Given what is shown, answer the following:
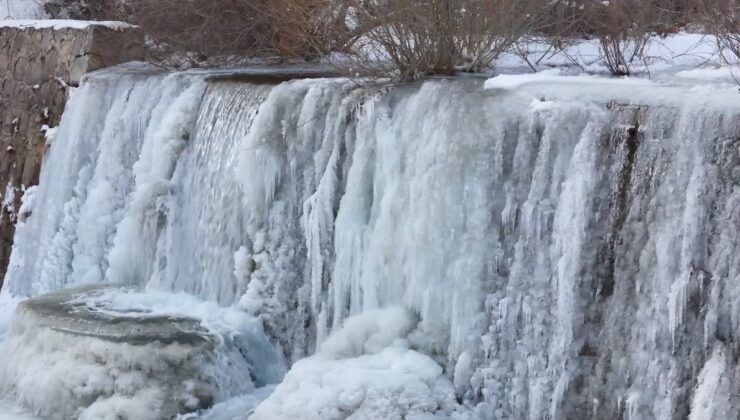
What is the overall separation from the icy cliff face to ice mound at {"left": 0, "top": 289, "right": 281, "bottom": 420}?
1.14ft

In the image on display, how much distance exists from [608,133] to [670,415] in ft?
4.44

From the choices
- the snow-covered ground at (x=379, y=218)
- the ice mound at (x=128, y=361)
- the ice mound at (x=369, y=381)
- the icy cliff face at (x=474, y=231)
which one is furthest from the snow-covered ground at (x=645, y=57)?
the ice mound at (x=128, y=361)

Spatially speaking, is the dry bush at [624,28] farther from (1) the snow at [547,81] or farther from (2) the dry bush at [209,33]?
(2) the dry bush at [209,33]

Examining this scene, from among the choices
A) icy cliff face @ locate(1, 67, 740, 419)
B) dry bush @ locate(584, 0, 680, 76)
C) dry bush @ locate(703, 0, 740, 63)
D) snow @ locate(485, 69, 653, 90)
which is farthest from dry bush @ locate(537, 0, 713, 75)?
icy cliff face @ locate(1, 67, 740, 419)

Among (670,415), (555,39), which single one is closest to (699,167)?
(670,415)

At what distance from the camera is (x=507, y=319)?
5.44 meters

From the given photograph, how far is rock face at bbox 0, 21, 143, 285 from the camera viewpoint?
10.1 m

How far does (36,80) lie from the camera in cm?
1046

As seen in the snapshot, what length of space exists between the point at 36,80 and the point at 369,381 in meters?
6.35

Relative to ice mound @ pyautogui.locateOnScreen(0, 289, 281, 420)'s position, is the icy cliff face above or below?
above

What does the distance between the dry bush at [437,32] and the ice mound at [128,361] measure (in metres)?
2.06

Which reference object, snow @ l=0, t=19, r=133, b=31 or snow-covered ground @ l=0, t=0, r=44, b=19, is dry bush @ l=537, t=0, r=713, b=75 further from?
snow-covered ground @ l=0, t=0, r=44, b=19

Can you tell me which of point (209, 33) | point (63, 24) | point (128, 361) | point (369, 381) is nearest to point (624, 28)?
point (369, 381)

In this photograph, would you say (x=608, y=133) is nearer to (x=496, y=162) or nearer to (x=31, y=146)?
(x=496, y=162)
